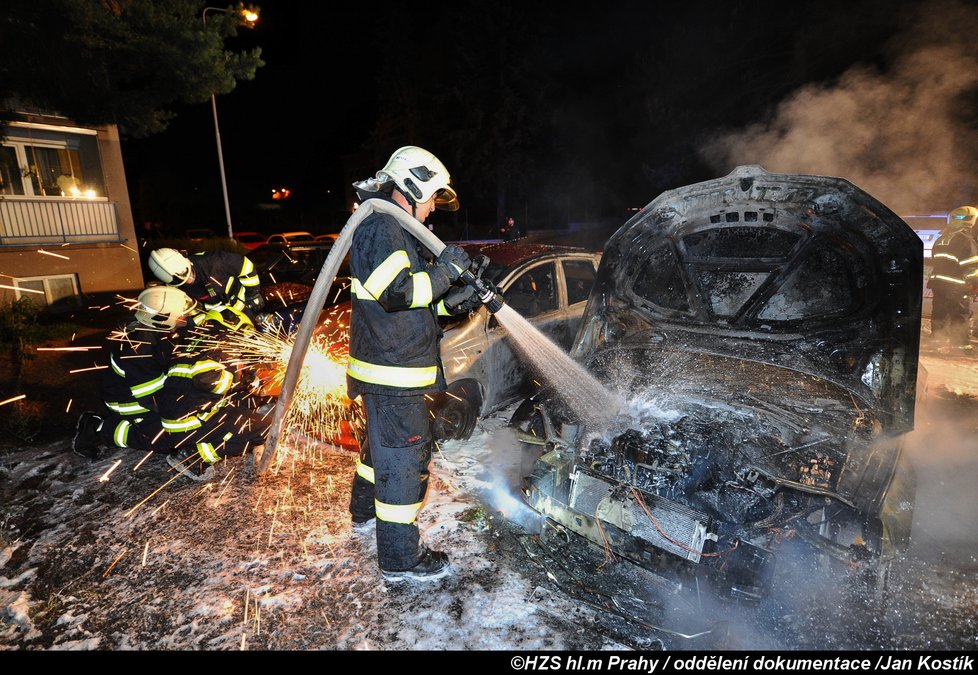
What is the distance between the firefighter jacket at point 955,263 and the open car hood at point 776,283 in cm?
606

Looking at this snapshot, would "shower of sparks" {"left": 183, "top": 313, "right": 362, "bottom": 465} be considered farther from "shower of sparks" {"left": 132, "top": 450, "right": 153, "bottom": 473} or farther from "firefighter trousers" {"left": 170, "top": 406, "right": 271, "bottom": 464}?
"shower of sparks" {"left": 132, "top": 450, "right": 153, "bottom": 473}

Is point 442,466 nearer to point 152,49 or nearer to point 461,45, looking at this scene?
point 152,49

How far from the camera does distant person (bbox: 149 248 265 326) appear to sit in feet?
15.5

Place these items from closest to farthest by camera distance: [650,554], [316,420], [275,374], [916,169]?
[650,554] < [316,420] < [275,374] < [916,169]

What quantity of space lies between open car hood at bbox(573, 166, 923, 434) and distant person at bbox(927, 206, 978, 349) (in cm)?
605

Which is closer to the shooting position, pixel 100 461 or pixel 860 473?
pixel 860 473

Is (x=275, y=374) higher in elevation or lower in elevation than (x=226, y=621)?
higher

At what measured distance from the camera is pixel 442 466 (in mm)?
4348

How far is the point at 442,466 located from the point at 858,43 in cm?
1077

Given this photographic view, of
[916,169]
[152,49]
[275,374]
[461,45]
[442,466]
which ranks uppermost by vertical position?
[461,45]

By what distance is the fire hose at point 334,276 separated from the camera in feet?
9.44

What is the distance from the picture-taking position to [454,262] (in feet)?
9.29
